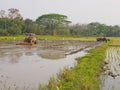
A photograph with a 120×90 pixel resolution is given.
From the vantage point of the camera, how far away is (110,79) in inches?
370

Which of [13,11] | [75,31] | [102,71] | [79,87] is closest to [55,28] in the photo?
[75,31]

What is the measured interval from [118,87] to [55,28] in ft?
178

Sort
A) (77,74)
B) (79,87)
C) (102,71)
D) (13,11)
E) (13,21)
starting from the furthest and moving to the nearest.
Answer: (13,11)
(13,21)
(102,71)
(77,74)
(79,87)

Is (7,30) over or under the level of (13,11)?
under

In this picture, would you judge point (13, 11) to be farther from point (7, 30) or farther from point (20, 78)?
point (20, 78)

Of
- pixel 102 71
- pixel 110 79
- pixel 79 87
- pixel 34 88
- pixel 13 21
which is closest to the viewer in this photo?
pixel 79 87

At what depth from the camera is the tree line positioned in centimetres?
4988

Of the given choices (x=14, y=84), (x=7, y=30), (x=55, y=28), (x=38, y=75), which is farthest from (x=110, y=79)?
(x=55, y=28)

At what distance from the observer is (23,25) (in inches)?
2082

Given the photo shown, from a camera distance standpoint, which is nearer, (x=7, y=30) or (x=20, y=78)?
(x=20, y=78)

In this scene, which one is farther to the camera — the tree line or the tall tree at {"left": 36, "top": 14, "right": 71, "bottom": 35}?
the tall tree at {"left": 36, "top": 14, "right": 71, "bottom": 35}

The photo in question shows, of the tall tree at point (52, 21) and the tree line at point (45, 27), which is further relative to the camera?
the tall tree at point (52, 21)

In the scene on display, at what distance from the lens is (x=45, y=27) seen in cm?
6328

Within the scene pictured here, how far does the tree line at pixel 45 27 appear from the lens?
49.9m
